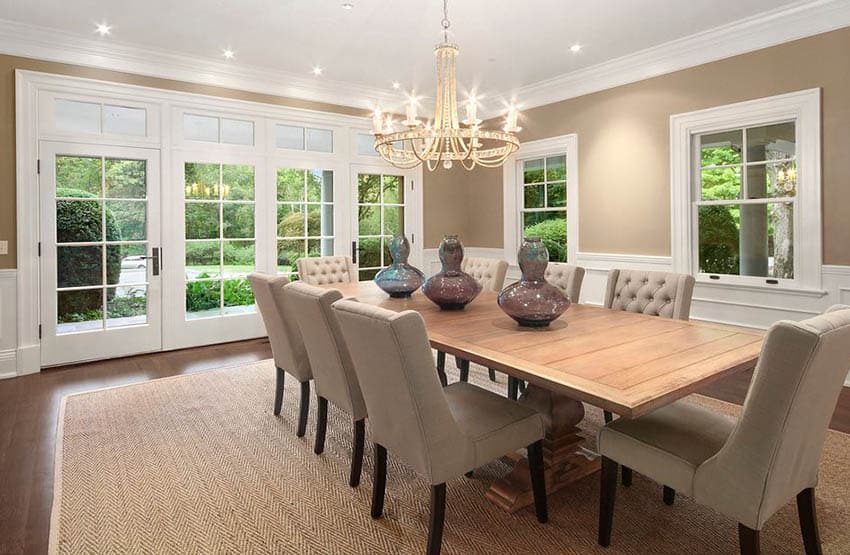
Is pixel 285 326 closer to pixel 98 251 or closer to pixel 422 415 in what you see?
pixel 422 415

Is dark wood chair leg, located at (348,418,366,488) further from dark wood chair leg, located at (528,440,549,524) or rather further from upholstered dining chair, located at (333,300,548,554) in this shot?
dark wood chair leg, located at (528,440,549,524)

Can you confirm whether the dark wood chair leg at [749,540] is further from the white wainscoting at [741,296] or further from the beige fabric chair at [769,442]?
the white wainscoting at [741,296]

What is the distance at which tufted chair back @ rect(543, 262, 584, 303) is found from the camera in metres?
3.30

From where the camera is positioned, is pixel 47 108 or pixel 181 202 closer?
pixel 47 108

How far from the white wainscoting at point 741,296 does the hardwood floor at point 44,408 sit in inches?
20.7

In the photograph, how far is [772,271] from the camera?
4.09m

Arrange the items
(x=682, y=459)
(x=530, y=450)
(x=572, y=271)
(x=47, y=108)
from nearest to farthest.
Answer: (x=682, y=459)
(x=530, y=450)
(x=572, y=271)
(x=47, y=108)

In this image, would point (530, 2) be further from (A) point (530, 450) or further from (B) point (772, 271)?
(A) point (530, 450)

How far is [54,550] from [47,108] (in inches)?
150

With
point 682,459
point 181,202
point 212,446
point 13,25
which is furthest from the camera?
point 181,202

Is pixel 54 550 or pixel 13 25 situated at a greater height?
pixel 13 25

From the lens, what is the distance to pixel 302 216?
5.64 m

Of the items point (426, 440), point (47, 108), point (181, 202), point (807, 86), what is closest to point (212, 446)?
point (426, 440)

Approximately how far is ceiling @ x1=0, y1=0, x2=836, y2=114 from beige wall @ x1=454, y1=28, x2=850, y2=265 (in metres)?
0.39
